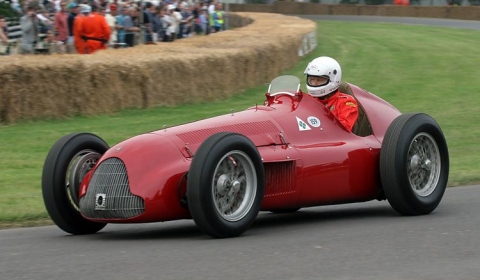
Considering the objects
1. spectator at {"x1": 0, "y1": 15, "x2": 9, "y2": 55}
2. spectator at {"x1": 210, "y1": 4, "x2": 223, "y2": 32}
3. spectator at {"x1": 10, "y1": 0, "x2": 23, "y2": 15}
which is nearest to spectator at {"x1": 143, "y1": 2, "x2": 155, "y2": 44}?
spectator at {"x1": 10, "y1": 0, "x2": 23, "y2": 15}

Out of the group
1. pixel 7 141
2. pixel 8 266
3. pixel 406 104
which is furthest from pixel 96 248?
pixel 406 104

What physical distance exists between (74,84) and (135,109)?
1.59 metres

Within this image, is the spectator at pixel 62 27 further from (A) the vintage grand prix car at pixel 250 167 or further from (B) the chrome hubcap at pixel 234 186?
(B) the chrome hubcap at pixel 234 186

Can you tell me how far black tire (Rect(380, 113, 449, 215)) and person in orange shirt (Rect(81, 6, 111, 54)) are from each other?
1175cm

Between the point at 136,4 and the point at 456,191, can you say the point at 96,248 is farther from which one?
the point at 136,4

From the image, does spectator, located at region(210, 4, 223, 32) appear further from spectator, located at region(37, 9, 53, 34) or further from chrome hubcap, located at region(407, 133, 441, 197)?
chrome hubcap, located at region(407, 133, 441, 197)

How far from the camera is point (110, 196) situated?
7.21m

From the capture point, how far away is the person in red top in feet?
28.4

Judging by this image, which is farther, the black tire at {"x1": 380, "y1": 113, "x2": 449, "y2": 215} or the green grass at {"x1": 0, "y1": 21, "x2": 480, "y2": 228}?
the green grass at {"x1": 0, "y1": 21, "x2": 480, "y2": 228}

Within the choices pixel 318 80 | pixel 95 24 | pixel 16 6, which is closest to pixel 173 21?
pixel 16 6

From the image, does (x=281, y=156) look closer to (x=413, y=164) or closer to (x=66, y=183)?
(x=413, y=164)

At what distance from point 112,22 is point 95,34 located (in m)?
2.24

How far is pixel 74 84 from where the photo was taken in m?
17.0

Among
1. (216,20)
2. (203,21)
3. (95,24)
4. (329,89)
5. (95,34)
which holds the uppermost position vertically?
(329,89)
